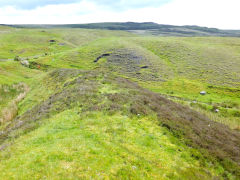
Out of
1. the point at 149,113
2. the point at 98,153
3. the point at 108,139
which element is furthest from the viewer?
the point at 149,113

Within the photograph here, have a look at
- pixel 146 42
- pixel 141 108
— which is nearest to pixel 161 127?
pixel 141 108

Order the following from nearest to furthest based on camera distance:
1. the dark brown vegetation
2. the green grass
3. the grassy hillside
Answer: the green grass < the grassy hillside < the dark brown vegetation

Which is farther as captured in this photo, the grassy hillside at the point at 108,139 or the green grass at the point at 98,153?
the grassy hillside at the point at 108,139

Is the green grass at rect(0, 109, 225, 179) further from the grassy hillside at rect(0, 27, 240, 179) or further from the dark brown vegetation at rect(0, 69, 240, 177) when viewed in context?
the dark brown vegetation at rect(0, 69, 240, 177)

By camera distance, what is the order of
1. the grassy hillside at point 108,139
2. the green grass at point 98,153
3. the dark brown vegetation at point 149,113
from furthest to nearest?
the dark brown vegetation at point 149,113, the grassy hillside at point 108,139, the green grass at point 98,153

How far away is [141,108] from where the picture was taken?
64.8 ft

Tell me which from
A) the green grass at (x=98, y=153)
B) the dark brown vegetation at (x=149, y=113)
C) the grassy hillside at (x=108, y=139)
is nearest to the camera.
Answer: the green grass at (x=98, y=153)

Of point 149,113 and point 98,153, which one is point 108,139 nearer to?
point 98,153

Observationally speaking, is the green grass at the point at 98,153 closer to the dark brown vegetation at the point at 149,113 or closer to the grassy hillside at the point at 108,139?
the grassy hillside at the point at 108,139

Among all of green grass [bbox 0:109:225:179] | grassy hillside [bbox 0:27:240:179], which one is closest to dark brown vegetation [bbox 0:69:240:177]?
grassy hillside [bbox 0:27:240:179]

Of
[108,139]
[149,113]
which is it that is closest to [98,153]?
[108,139]

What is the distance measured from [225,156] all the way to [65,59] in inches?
3219

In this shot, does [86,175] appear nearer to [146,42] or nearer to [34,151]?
[34,151]

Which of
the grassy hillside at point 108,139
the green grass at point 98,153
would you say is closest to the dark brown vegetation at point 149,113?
the grassy hillside at point 108,139
